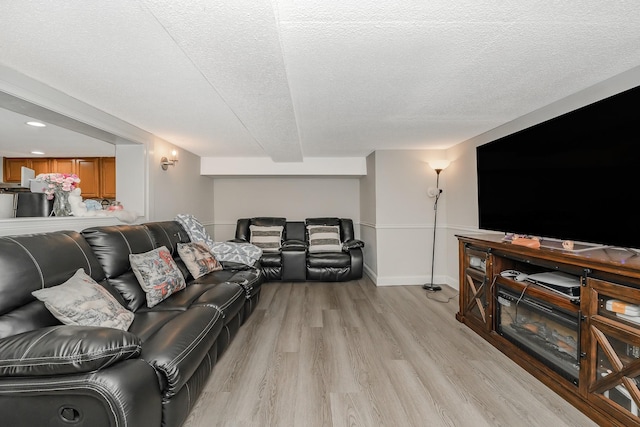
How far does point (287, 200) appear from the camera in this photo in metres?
6.03

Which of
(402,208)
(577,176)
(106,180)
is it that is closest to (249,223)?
(106,180)

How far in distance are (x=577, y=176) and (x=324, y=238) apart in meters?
3.72

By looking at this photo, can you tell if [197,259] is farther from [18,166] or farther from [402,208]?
[18,166]

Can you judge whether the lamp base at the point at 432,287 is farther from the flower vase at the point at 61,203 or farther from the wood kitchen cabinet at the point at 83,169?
the wood kitchen cabinet at the point at 83,169

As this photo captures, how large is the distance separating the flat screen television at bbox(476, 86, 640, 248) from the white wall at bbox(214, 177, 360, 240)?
11.0 ft

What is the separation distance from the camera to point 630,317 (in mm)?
1543

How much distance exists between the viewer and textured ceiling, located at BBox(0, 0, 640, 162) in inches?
55.1

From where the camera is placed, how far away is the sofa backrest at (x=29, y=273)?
→ 140 cm

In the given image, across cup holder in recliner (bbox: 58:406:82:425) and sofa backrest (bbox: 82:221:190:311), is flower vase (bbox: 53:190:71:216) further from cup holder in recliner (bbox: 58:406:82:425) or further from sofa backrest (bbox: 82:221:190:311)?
cup holder in recliner (bbox: 58:406:82:425)

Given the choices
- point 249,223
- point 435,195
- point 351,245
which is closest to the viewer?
point 435,195

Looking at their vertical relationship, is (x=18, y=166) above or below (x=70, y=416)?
above

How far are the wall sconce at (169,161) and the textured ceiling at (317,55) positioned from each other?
93 centimetres

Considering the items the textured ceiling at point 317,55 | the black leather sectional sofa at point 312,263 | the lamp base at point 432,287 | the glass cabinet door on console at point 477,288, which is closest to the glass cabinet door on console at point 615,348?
the glass cabinet door on console at point 477,288

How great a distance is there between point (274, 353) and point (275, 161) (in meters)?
3.40
